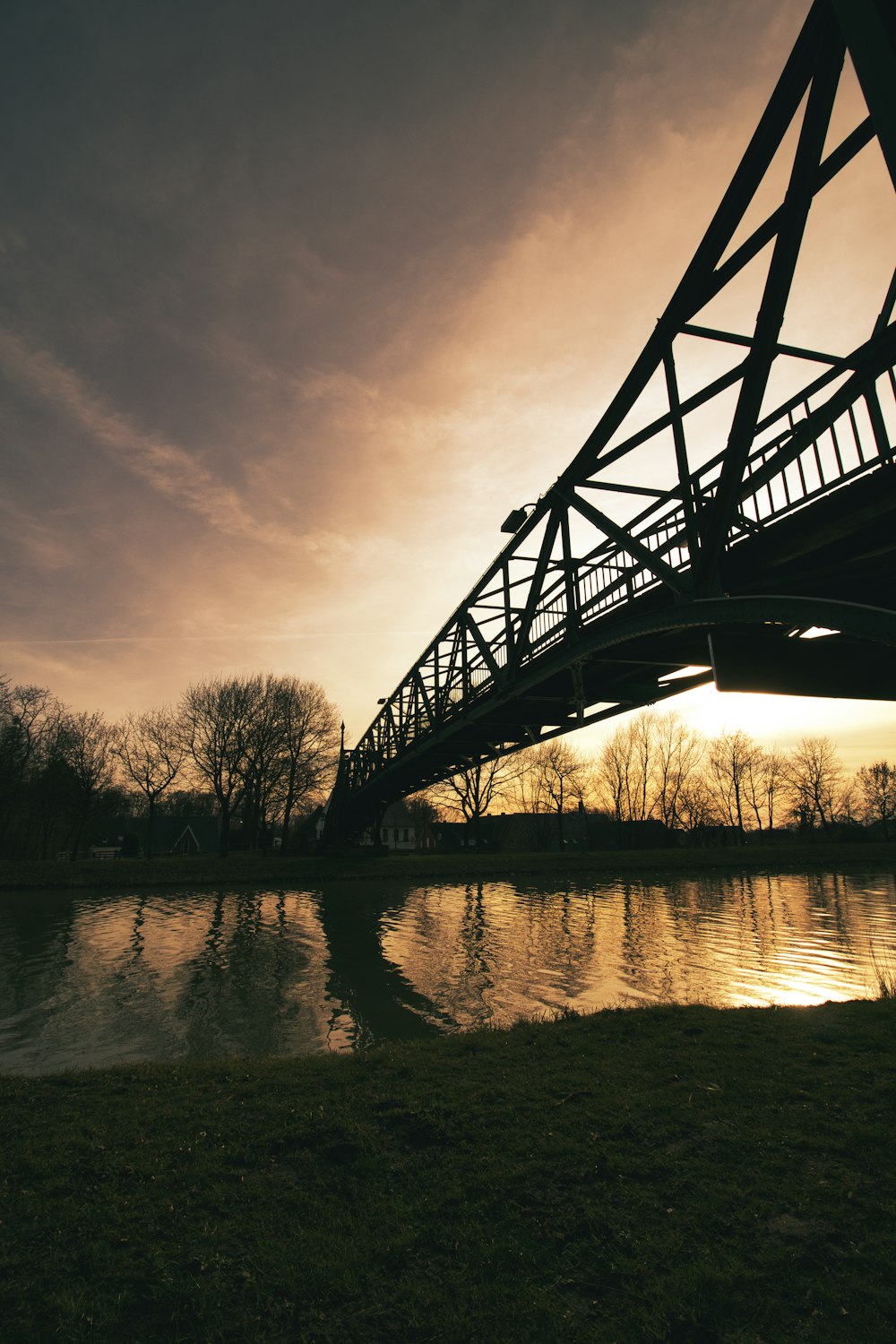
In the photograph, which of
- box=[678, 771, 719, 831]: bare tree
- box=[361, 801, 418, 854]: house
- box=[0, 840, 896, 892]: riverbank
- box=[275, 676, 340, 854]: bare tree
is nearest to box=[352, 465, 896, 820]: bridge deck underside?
box=[0, 840, 896, 892]: riverbank

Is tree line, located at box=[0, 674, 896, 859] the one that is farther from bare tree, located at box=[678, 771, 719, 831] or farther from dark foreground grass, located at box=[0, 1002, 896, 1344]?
dark foreground grass, located at box=[0, 1002, 896, 1344]

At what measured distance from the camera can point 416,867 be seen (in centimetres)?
4428

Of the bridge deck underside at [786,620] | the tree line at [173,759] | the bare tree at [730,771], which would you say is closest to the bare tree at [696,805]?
the bare tree at [730,771]

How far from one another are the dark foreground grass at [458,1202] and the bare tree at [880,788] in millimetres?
115773

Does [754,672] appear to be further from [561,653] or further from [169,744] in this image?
[169,744]

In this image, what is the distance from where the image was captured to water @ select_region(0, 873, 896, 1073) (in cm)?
939

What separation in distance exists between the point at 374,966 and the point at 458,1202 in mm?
10884

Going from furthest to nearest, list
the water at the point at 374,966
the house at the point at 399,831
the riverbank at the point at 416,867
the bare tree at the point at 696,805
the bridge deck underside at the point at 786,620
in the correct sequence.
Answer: the house at the point at 399,831 < the bare tree at the point at 696,805 < the riverbank at the point at 416,867 < the water at the point at 374,966 < the bridge deck underside at the point at 786,620

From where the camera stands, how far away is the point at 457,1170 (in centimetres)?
444

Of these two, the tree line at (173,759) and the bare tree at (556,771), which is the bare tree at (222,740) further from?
the bare tree at (556,771)

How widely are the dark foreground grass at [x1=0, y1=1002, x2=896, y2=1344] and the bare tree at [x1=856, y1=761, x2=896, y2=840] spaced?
115773 millimetres

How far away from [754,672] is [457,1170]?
7.20 m

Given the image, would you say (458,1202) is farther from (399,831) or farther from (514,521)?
(399,831)

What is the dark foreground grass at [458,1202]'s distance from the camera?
3125 millimetres
